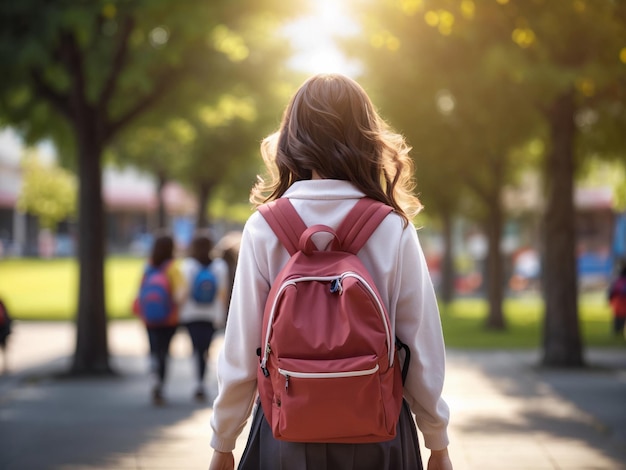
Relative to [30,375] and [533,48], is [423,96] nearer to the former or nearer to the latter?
[533,48]

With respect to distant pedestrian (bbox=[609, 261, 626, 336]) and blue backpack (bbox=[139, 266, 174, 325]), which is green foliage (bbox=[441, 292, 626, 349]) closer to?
distant pedestrian (bbox=[609, 261, 626, 336])

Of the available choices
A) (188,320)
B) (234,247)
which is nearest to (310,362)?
(188,320)

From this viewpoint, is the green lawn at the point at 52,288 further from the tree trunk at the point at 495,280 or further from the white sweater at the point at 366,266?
the white sweater at the point at 366,266

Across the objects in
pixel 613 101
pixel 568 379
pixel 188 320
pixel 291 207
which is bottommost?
pixel 568 379

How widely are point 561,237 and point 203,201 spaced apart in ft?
62.3

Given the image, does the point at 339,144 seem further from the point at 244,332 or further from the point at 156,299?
the point at 156,299

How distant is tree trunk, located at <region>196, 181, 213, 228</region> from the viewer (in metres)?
30.4

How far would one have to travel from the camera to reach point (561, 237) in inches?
518

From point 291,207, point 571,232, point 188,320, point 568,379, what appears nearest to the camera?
point 291,207

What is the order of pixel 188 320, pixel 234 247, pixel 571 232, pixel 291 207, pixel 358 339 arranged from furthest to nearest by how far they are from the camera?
pixel 571 232 → pixel 234 247 → pixel 188 320 → pixel 291 207 → pixel 358 339

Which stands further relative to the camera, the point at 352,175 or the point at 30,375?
the point at 30,375

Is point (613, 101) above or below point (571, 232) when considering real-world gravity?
above

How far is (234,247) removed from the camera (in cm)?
1083

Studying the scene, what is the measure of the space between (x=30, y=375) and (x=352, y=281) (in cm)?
1054
